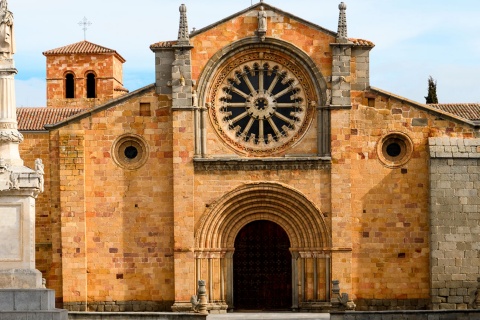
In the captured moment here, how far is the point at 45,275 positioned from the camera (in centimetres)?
4406

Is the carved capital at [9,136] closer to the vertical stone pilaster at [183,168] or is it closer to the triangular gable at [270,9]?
the vertical stone pilaster at [183,168]

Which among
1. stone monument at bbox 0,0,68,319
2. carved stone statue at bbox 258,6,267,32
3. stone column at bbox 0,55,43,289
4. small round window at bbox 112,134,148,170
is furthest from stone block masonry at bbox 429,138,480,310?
stone column at bbox 0,55,43,289

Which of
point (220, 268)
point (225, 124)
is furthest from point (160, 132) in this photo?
point (220, 268)

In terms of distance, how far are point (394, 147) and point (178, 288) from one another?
320 inches

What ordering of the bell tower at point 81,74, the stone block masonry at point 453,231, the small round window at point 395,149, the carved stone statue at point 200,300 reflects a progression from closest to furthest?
the carved stone statue at point 200,300 → the stone block masonry at point 453,231 → the small round window at point 395,149 → the bell tower at point 81,74

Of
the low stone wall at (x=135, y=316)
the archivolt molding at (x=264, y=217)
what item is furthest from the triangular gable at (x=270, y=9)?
the low stone wall at (x=135, y=316)

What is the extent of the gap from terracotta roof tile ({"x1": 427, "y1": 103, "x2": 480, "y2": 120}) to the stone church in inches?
450

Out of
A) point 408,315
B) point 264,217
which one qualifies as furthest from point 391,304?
point 408,315

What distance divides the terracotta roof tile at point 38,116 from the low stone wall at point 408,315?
20.1 meters

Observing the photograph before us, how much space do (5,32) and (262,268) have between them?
1610cm

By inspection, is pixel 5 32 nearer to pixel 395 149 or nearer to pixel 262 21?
pixel 262 21

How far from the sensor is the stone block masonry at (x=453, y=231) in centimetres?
4231

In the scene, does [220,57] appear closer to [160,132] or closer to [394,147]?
[160,132]

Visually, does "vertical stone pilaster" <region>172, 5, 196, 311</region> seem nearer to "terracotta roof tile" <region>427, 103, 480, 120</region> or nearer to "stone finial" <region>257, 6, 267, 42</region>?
"stone finial" <region>257, 6, 267, 42</region>
